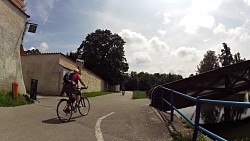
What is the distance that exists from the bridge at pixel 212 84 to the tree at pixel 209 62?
242 ft

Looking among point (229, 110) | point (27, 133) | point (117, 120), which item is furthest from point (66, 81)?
point (229, 110)

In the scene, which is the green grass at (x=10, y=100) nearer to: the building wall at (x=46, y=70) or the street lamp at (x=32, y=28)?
the street lamp at (x=32, y=28)

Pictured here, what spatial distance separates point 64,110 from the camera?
8945 mm

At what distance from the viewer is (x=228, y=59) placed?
85.8m

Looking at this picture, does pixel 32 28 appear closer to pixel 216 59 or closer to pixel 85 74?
pixel 85 74

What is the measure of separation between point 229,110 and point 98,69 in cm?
4291

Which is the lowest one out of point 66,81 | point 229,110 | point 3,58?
point 229,110

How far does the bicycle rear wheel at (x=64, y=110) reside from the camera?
28.9 feet

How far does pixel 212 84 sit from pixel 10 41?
38.5 feet

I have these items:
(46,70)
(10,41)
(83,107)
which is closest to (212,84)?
(83,107)

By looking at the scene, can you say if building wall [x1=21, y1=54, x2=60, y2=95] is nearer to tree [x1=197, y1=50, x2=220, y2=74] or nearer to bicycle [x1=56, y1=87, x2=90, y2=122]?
bicycle [x1=56, y1=87, x2=90, y2=122]

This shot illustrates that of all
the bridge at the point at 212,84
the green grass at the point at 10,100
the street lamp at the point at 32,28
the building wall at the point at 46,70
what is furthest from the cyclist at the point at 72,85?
the building wall at the point at 46,70

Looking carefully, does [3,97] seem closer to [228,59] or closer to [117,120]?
[117,120]

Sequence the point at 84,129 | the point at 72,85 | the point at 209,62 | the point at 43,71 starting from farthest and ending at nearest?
the point at 209,62
the point at 43,71
the point at 72,85
the point at 84,129
